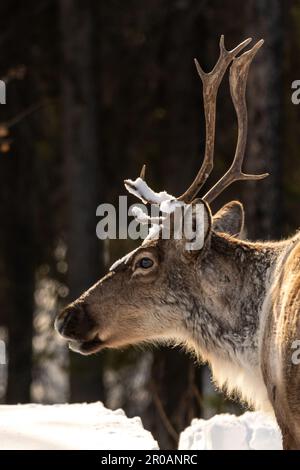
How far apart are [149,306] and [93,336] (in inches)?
12.6

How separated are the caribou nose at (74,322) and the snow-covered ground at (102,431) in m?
0.52

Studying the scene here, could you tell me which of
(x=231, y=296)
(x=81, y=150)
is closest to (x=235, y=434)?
(x=231, y=296)

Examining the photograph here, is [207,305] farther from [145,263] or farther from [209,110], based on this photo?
[209,110]

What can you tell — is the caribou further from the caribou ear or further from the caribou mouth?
the caribou ear

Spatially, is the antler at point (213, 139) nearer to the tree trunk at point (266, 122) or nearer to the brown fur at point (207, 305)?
the brown fur at point (207, 305)

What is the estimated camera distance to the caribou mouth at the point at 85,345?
680 cm

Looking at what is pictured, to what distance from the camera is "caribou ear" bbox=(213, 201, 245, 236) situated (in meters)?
7.19

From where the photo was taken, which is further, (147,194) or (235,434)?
(235,434)

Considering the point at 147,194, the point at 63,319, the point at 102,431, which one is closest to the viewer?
the point at 63,319

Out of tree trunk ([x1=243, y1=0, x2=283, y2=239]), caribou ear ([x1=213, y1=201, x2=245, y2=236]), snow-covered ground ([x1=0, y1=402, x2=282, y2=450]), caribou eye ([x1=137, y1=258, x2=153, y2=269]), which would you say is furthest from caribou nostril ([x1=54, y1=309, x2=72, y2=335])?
tree trunk ([x1=243, y1=0, x2=283, y2=239])

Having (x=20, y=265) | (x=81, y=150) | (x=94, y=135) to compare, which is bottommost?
(x=20, y=265)

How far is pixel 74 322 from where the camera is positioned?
674 centimetres

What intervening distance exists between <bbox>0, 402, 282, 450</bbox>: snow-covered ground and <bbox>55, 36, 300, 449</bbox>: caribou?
0.46 m

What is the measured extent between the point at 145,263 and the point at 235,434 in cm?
153
